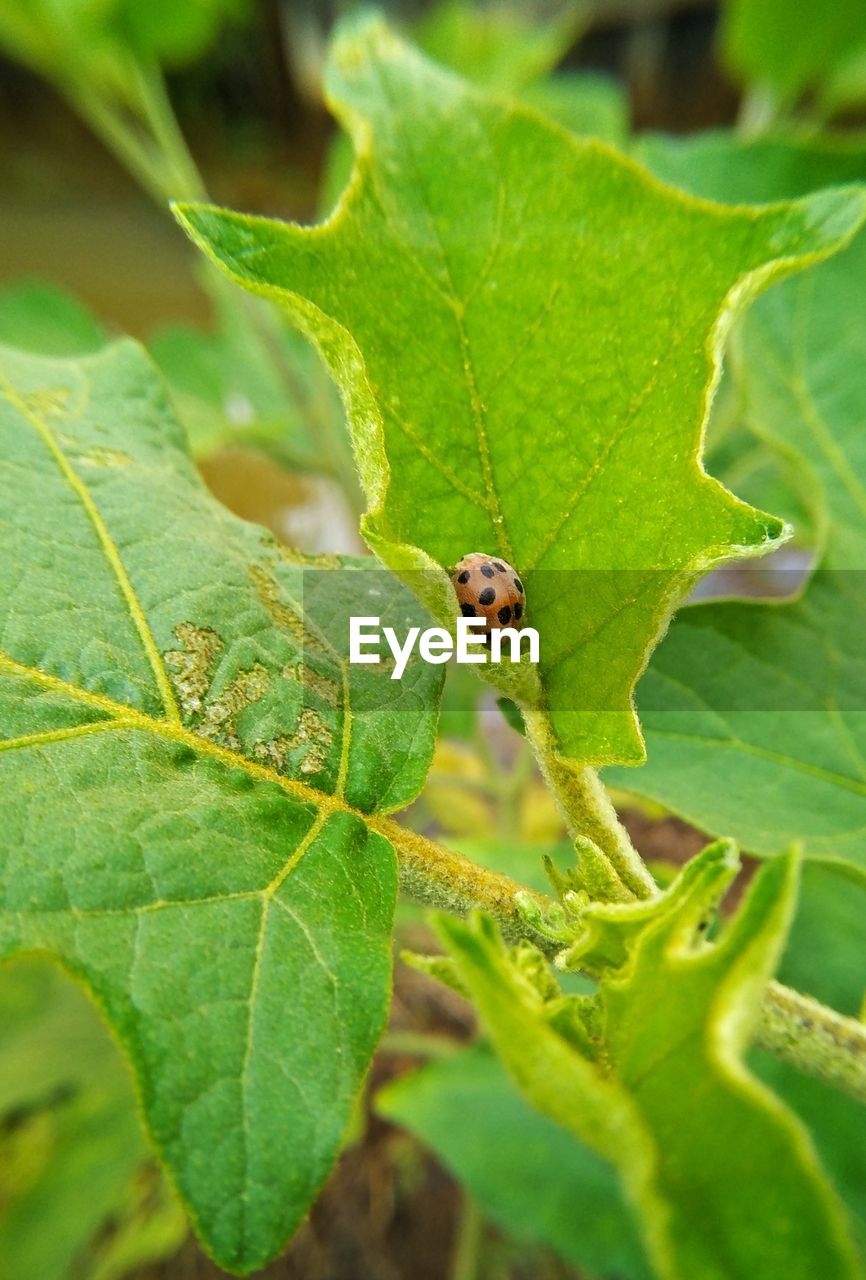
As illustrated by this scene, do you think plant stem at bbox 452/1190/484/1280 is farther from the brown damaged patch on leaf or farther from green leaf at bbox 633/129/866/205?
green leaf at bbox 633/129/866/205

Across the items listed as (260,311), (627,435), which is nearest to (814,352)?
(627,435)

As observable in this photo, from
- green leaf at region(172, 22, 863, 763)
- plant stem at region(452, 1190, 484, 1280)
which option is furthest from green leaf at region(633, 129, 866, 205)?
plant stem at region(452, 1190, 484, 1280)

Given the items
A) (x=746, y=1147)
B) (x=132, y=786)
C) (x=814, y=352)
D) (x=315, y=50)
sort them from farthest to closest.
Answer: (x=315, y=50), (x=814, y=352), (x=132, y=786), (x=746, y=1147)

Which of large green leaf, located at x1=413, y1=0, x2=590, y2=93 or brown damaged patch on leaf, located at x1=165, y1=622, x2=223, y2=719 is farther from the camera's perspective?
large green leaf, located at x1=413, y1=0, x2=590, y2=93

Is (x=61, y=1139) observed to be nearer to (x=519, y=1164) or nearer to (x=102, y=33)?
(x=519, y=1164)

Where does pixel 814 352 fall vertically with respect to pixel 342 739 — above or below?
above

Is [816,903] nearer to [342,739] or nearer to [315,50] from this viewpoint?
[342,739]
